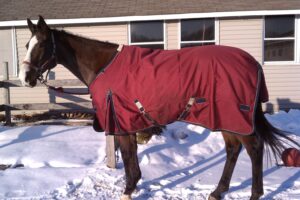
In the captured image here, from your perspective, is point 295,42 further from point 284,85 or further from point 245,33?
point 245,33

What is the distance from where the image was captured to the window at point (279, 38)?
9648 mm

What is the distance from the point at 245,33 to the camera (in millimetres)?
9633

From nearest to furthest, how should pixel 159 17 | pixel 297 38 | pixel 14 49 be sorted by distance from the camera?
pixel 159 17, pixel 297 38, pixel 14 49

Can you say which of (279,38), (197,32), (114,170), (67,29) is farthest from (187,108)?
(67,29)

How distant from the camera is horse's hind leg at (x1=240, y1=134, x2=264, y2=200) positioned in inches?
141

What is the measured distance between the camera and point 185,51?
3.78 meters

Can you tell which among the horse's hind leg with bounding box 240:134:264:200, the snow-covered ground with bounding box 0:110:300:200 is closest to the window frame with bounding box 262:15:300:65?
the snow-covered ground with bounding box 0:110:300:200

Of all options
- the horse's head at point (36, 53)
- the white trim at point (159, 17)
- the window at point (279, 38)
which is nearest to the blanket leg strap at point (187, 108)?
the horse's head at point (36, 53)

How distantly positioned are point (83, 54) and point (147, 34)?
626 centimetres

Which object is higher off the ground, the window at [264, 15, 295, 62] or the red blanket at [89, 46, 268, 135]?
the window at [264, 15, 295, 62]

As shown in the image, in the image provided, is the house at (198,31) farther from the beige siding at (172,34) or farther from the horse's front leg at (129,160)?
the horse's front leg at (129,160)

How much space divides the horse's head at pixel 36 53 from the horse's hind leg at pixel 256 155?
88.6 inches

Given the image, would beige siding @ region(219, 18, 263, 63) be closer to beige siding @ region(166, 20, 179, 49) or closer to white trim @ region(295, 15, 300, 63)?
white trim @ region(295, 15, 300, 63)

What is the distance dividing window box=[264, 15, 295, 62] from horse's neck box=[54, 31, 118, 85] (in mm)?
7039
